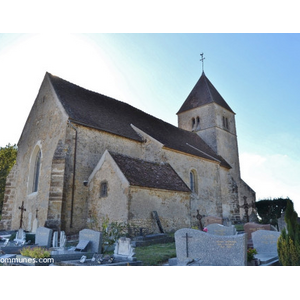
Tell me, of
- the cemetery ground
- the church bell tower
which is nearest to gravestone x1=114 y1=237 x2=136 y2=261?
the cemetery ground

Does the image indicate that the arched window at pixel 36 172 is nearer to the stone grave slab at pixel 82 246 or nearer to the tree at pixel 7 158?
the stone grave slab at pixel 82 246

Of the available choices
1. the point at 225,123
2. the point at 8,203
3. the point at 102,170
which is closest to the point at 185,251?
the point at 102,170

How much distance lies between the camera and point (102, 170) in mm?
14945

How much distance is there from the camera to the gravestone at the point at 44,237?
1116 centimetres

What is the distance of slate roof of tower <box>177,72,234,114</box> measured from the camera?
99.3 feet

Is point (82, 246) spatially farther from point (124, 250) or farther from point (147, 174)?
point (147, 174)

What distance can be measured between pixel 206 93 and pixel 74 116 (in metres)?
18.7

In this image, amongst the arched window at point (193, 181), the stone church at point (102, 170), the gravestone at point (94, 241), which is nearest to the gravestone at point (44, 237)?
the gravestone at point (94, 241)

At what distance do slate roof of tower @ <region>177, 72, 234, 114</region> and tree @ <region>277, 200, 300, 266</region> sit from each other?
24.1 m

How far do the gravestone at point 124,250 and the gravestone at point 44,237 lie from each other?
4.11 metres

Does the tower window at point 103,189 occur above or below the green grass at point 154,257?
above

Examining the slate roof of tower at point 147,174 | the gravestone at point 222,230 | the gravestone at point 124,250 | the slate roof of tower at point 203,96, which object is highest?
the slate roof of tower at point 203,96

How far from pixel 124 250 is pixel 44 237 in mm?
4757

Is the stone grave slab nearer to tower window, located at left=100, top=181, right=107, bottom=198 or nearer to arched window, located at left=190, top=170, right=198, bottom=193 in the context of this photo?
tower window, located at left=100, top=181, right=107, bottom=198
